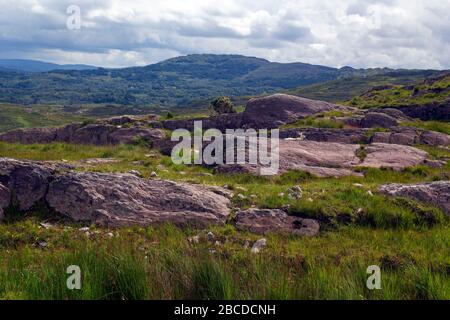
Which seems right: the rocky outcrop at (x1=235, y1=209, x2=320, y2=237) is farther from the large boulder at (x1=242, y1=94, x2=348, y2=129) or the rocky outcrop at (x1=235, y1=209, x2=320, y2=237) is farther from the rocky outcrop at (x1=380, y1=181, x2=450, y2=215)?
the large boulder at (x1=242, y1=94, x2=348, y2=129)

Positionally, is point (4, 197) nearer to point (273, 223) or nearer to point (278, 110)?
point (273, 223)

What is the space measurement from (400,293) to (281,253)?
9.73 feet

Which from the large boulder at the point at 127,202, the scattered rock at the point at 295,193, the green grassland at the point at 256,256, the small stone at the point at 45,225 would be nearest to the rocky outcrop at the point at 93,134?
the green grassland at the point at 256,256

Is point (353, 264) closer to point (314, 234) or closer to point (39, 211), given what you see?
point (314, 234)

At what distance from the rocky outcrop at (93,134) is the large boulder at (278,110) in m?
9.09

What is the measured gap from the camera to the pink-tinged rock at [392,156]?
66.7ft

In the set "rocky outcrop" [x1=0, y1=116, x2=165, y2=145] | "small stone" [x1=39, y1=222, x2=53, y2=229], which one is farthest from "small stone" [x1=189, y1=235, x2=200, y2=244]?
"rocky outcrop" [x1=0, y1=116, x2=165, y2=145]

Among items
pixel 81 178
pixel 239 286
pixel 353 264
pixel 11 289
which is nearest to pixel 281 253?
pixel 353 264

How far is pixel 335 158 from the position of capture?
21.4 metres

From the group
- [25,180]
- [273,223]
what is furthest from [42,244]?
[273,223]

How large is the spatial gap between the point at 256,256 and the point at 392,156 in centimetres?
1578

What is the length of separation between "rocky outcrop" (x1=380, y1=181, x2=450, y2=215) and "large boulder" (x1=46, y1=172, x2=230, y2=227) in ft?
17.9

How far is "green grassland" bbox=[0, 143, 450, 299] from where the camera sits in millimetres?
6559

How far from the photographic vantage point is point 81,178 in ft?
41.5
